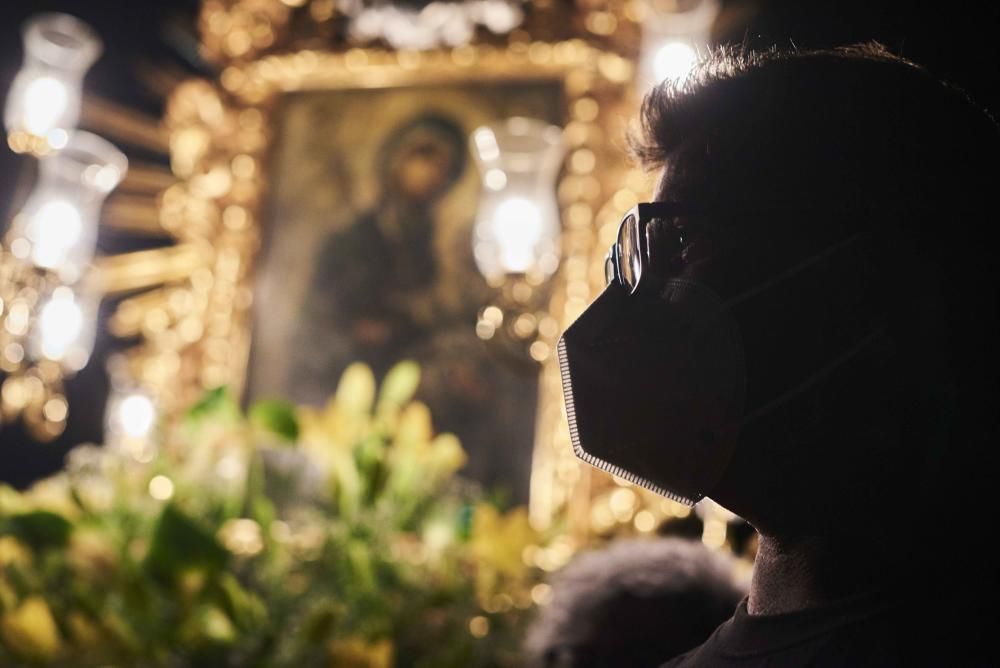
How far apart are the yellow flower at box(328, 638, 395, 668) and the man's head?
99 cm

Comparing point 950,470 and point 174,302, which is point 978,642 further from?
point 174,302

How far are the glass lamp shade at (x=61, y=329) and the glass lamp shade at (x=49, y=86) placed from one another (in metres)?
0.33

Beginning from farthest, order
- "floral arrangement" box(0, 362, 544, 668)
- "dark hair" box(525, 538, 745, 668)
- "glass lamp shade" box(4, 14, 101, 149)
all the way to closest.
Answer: "glass lamp shade" box(4, 14, 101, 149)
"floral arrangement" box(0, 362, 544, 668)
"dark hair" box(525, 538, 745, 668)

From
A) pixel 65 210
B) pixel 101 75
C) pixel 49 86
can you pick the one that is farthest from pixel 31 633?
pixel 101 75

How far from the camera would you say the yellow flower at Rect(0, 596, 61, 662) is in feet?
5.61

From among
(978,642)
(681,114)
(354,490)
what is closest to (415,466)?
(354,490)

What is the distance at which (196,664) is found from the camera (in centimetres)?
174

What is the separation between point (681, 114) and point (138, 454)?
2.21 m

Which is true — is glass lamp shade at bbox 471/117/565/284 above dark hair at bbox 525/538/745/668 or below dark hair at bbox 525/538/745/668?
above

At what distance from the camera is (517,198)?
2100 mm

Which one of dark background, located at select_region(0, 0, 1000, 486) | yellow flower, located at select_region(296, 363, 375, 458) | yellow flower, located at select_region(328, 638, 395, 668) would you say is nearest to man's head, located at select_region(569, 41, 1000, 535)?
yellow flower, located at select_region(328, 638, 395, 668)

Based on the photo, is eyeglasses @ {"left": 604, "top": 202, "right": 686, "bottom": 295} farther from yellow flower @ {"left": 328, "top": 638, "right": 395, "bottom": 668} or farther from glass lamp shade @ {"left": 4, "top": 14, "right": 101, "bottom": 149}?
glass lamp shade @ {"left": 4, "top": 14, "right": 101, "bottom": 149}

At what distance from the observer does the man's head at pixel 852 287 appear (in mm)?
674

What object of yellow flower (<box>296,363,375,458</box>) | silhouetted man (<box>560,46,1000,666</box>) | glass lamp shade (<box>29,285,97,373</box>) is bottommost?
yellow flower (<box>296,363,375,458</box>)
